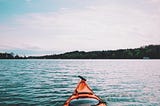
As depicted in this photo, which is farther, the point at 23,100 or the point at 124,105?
the point at 23,100

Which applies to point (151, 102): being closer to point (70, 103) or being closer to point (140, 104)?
point (140, 104)

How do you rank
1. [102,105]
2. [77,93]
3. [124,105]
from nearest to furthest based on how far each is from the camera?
[102,105] < [77,93] < [124,105]

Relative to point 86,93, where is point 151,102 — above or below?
below

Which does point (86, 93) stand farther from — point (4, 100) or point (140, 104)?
point (4, 100)

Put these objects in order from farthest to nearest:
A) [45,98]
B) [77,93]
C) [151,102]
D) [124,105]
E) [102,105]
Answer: [45,98] < [151,102] < [124,105] < [77,93] < [102,105]

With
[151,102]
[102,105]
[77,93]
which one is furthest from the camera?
[151,102]

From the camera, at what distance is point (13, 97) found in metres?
34.8

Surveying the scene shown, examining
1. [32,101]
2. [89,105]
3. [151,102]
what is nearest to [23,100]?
[32,101]

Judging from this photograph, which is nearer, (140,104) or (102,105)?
(102,105)

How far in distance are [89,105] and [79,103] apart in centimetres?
105

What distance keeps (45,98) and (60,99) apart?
1.92 meters

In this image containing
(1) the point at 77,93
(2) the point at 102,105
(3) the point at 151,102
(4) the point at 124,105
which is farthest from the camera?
(3) the point at 151,102

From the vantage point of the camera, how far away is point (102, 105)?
75.0 feet

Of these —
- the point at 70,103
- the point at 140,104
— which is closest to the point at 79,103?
the point at 70,103
